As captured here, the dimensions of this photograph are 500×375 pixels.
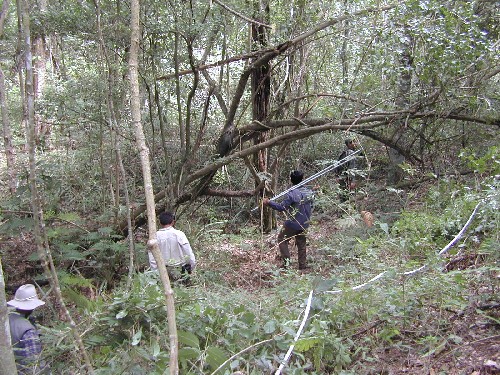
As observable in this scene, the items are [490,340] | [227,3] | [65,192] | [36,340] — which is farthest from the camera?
[65,192]

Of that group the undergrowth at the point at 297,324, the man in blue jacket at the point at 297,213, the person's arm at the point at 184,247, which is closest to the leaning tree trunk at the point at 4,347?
the undergrowth at the point at 297,324

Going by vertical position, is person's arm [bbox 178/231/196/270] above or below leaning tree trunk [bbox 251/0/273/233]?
below

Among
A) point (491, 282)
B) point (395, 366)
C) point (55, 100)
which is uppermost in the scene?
point (55, 100)

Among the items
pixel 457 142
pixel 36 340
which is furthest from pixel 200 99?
pixel 36 340

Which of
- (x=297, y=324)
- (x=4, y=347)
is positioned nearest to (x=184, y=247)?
(x=297, y=324)

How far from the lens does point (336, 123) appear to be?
26.9 ft

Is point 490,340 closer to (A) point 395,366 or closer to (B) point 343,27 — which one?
(A) point 395,366

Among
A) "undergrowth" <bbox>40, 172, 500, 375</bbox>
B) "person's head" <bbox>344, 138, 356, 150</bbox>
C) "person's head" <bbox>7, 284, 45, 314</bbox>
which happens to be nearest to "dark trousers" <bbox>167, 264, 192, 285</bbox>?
"undergrowth" <bbox>40, 172, 500, 375</bbox>

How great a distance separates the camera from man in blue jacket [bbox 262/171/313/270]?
7.20 m

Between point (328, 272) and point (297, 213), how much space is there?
1335 mm

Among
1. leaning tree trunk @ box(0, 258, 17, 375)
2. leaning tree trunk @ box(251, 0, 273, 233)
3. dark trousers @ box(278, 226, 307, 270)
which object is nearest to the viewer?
leaning tree trunk @ box(0, 258, 17, 375)

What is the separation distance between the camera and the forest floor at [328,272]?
10.7ft

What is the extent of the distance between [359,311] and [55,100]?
592 cm

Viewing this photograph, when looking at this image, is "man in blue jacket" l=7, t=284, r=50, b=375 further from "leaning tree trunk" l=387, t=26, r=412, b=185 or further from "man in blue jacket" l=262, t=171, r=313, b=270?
"leaning tree trunk" l=387, t=26, r=412, b=185
